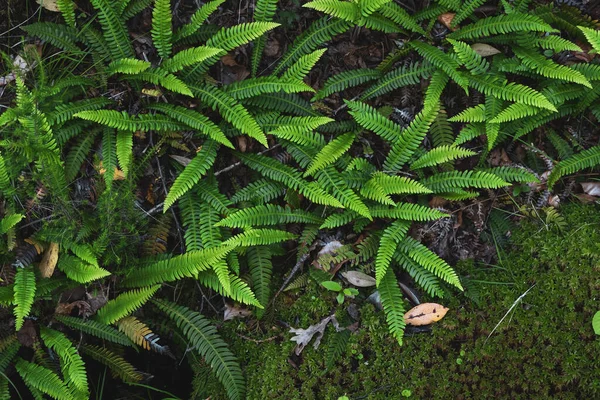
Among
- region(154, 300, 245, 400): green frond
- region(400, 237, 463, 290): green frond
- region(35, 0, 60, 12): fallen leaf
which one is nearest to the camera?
region(400, 237, 463, 290): green frond

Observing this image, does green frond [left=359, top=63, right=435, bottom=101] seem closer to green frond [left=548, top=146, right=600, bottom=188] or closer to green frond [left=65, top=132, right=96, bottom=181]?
green frond [left=548, top=146, right=600, bottom=188]

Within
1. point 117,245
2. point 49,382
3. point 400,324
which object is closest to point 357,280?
point 400,324

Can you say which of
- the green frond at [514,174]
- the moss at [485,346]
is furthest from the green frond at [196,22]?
the green frond at [514,174]

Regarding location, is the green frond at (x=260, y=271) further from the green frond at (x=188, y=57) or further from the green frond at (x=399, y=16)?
the green frond at (x=399, y=16)

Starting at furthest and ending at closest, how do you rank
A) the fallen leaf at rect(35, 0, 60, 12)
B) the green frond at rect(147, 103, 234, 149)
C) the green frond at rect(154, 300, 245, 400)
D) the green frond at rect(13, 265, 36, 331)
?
the fallen leaf at rect(35, 0, 60, 12), the green frond at rect(147, 103, 234, 149), the green frond at rect(154, 300, 245, 400), the green frond at rect(13, 265, 36, 331)

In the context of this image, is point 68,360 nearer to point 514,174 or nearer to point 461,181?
point 461,181

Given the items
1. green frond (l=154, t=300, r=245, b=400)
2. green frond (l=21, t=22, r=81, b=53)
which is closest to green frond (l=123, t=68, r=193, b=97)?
green frond (l=21, t=22, r=81, b=53)
